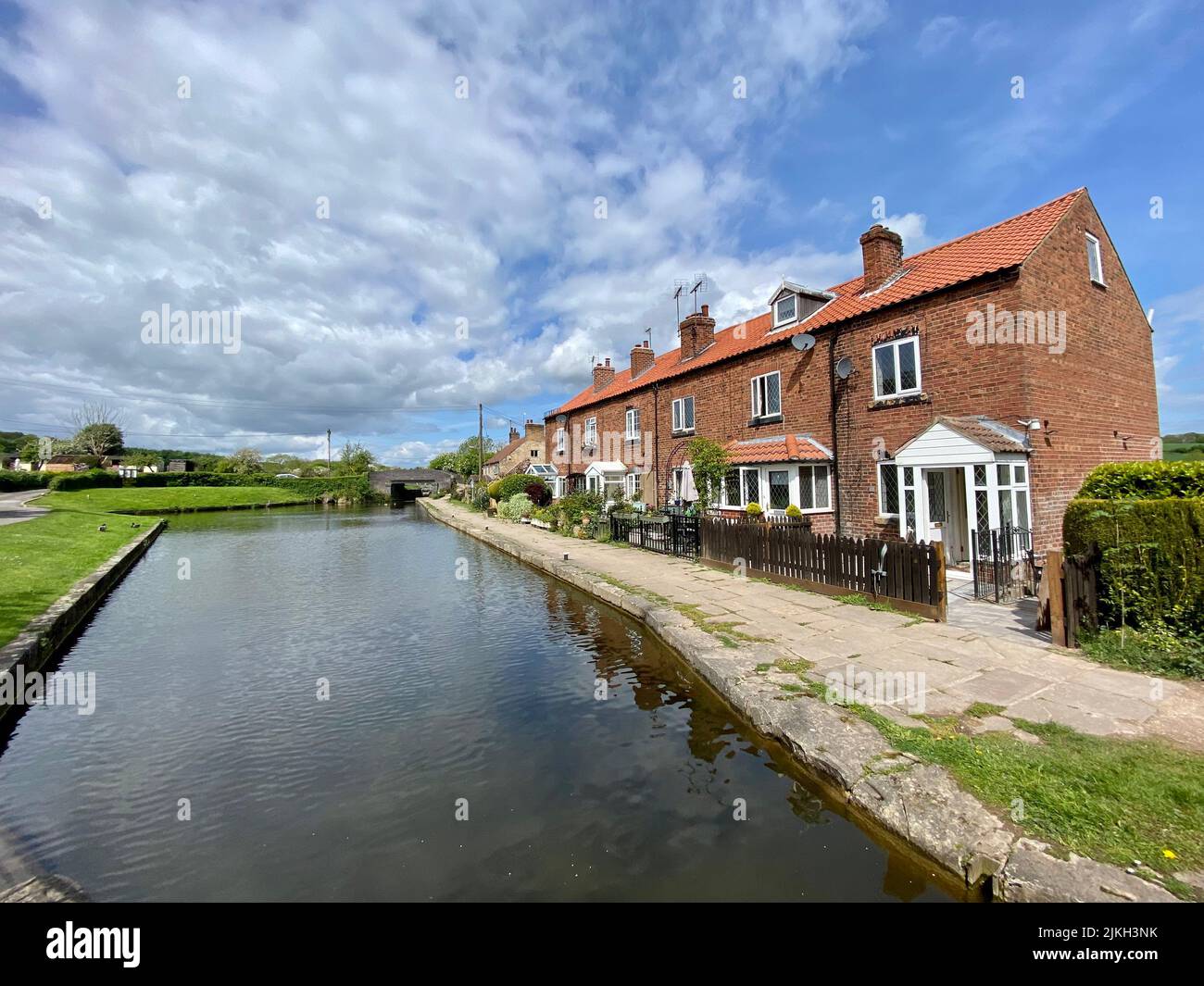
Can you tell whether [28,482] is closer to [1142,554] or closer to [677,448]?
[677,448]

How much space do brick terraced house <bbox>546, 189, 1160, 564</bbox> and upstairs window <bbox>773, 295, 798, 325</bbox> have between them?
0.06m

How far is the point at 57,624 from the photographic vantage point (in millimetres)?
8727

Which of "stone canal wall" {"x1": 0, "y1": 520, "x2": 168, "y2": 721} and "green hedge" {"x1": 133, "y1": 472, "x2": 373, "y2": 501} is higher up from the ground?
"green hedge" {"x1": 133, "y1": 472, "x2": 373, "y2": 501}

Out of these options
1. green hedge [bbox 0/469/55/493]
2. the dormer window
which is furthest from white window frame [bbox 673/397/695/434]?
green hedge [bbox 0/469/55/493]

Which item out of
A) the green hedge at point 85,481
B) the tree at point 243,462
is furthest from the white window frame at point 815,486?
the tree at point 243,462

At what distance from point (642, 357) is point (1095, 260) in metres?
19.5

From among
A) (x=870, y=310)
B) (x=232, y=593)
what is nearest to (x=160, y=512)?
(x=232, y=593)

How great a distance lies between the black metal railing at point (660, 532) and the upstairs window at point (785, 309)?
25.6 ft

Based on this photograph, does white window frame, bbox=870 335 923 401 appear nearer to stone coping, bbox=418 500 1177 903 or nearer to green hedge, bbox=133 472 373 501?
stone coping, bbox=418 500 1177 903

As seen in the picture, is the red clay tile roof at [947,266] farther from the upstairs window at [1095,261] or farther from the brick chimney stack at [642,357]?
the brick chimney stack at [642,357]

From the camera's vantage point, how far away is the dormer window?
17.4m

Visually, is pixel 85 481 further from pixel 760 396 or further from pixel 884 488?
pixel 884 488

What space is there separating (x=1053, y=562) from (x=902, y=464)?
5371mm

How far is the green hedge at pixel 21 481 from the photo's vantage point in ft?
144
